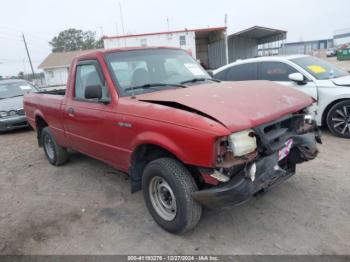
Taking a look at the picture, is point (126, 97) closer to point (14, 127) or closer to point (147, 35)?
point (14, 127)

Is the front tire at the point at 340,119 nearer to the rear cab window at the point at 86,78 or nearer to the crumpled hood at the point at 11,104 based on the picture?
the rear cab window at the point at 86,78

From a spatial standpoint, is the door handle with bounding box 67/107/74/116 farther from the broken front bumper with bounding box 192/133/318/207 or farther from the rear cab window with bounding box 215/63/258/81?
the rear cab window with bounding box 215/63/258/81

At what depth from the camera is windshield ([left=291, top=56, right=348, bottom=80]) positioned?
618cm

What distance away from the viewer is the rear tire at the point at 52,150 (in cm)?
549

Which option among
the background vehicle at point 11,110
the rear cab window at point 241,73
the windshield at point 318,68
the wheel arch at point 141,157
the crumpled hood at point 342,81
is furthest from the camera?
the background vehicle at point 11,110

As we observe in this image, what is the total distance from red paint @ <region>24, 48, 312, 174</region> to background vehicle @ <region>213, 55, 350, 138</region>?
8.30ft

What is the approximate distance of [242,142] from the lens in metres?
2.66

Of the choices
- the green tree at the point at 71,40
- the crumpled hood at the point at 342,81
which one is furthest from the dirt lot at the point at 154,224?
the green tree at the point at 71,40

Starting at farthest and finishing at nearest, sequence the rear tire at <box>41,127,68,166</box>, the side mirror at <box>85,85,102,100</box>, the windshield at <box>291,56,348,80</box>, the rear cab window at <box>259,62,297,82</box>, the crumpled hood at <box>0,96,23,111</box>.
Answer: the crumpled hood at <box>0,96,23,111</box>, the rear cab window at <box>259,62,297,82</box>, the windshield at <box>291,56,348,80</box>, the rear tire at <box>41,127,68,166</box>, the side mirror at <box>85,85,102,100</box>

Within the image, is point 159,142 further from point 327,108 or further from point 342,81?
point 342,81

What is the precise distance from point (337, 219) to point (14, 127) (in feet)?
29.1

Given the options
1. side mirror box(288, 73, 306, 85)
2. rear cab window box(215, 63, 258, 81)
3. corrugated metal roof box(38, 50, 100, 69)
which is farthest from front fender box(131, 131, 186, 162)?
corrugated metal roof box(38, 50, 100, 69)

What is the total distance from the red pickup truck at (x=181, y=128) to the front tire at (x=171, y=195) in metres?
0.01

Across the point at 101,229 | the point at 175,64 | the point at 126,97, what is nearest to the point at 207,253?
the point at 101,229
